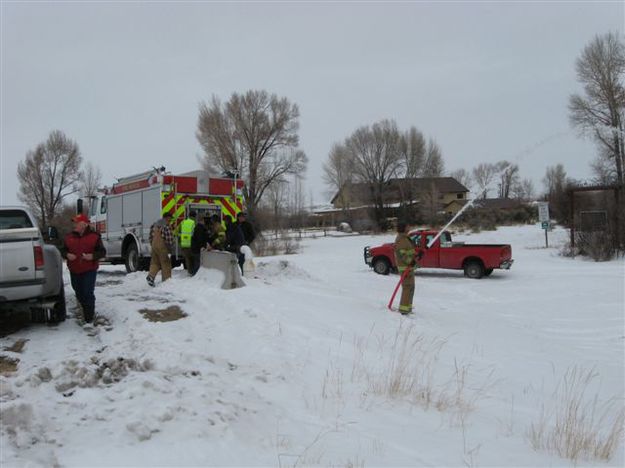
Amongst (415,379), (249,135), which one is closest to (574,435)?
(415,379)

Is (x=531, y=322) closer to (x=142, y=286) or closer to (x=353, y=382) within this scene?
(x=353, y=382)

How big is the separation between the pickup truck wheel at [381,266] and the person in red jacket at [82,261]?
12840 mm

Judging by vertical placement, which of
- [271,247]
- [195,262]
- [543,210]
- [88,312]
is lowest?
[88,312]

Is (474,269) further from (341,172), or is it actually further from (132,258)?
(341,172)

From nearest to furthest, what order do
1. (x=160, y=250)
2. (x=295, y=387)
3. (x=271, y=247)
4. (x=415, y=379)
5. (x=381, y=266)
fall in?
(x=295, y=387) < (x=415, y=379) < (x=160, y=250) < (x=381, y=266) < (x=271, y=247)

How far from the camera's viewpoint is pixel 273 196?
49.1 meters

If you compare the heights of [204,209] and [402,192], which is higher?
[402,192]

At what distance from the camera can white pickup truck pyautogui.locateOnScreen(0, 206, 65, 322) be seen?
261 inches

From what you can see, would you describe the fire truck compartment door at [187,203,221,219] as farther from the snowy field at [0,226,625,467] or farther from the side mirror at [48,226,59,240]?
the side mirror at [48,226,59,240]

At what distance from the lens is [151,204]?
42.1ft

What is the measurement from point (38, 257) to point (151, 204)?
238 inches

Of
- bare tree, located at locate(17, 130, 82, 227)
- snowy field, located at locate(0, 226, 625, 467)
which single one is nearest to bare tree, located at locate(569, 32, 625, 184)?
snowy field, located at locate(0, 226, 625, 467)

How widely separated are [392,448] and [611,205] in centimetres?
2133

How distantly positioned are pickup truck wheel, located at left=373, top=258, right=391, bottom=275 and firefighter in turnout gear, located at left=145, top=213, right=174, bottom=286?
976cm
